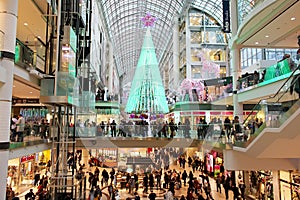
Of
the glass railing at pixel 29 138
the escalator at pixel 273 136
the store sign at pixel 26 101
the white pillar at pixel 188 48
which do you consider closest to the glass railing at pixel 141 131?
the glass railing at pixel 29 138

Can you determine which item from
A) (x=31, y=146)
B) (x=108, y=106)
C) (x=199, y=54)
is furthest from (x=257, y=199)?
(x=199, y=54)

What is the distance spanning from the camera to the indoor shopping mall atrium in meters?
10.1

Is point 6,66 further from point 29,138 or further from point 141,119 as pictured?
point 141,119

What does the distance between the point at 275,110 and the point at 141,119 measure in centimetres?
1202

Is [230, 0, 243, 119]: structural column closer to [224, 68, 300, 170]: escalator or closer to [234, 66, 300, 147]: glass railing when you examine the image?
[224, 68, 300, 170]: escalator

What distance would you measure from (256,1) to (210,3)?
28.2 metres

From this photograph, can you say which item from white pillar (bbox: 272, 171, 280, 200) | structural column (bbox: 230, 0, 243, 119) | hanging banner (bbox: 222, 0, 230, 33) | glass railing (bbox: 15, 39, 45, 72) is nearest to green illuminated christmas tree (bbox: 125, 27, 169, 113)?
structural column (bbox: 230, 0, 243, 119)

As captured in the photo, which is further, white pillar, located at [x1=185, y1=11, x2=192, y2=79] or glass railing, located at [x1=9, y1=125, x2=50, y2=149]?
white pillar, located at [x1=185, y1=11, x2=192, y2=79]

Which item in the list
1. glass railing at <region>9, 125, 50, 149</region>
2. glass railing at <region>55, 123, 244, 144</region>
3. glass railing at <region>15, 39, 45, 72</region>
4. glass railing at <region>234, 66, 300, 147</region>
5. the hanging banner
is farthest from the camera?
the hanging banner

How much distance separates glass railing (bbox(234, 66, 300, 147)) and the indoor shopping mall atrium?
43mm

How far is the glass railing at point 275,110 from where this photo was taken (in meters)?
8.60

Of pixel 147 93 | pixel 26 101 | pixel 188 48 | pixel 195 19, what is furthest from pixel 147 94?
pixel 195 19

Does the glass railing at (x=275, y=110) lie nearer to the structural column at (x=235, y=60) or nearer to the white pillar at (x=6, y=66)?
the structural column at (x=235, y=60)

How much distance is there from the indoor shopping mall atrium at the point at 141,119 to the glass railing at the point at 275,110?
0.04 metres
